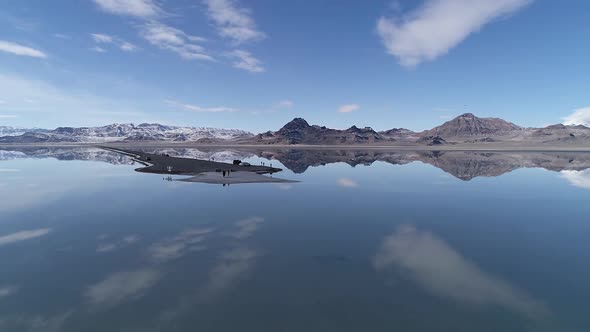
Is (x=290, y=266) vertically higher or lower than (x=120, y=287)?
higher

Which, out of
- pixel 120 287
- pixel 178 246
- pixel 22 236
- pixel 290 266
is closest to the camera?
pixel 120 287

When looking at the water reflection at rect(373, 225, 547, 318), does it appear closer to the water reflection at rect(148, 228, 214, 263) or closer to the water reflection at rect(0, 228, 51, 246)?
the water reflection at rect(148, 228, 214, 263)

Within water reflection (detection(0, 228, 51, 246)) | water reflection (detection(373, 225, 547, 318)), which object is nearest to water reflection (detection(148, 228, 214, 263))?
water reflection (detection(0, 228, 51, 246))

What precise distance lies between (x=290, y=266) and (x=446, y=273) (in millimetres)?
10657

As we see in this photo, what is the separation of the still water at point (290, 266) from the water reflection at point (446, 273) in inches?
4.3

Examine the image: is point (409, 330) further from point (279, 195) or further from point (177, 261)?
point (279, 195)

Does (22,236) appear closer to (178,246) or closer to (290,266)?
(178,246)

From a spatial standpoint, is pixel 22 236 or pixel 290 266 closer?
pixel 290 266

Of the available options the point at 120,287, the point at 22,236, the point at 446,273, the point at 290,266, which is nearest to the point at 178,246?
the point at 120,287

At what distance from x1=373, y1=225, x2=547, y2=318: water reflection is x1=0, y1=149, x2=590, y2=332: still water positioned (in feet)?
0.36

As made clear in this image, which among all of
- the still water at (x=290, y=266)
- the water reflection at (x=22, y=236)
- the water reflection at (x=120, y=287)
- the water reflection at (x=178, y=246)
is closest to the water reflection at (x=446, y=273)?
the still water at (x=290, y=266)

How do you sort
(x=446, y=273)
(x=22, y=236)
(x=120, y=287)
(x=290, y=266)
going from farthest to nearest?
(x=22, y=236) < (x=290, y=266) < (x=446, y=273) < (x=120, y=287)

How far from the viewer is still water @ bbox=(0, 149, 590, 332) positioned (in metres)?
14.9

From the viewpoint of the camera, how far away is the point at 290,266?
2025cm
